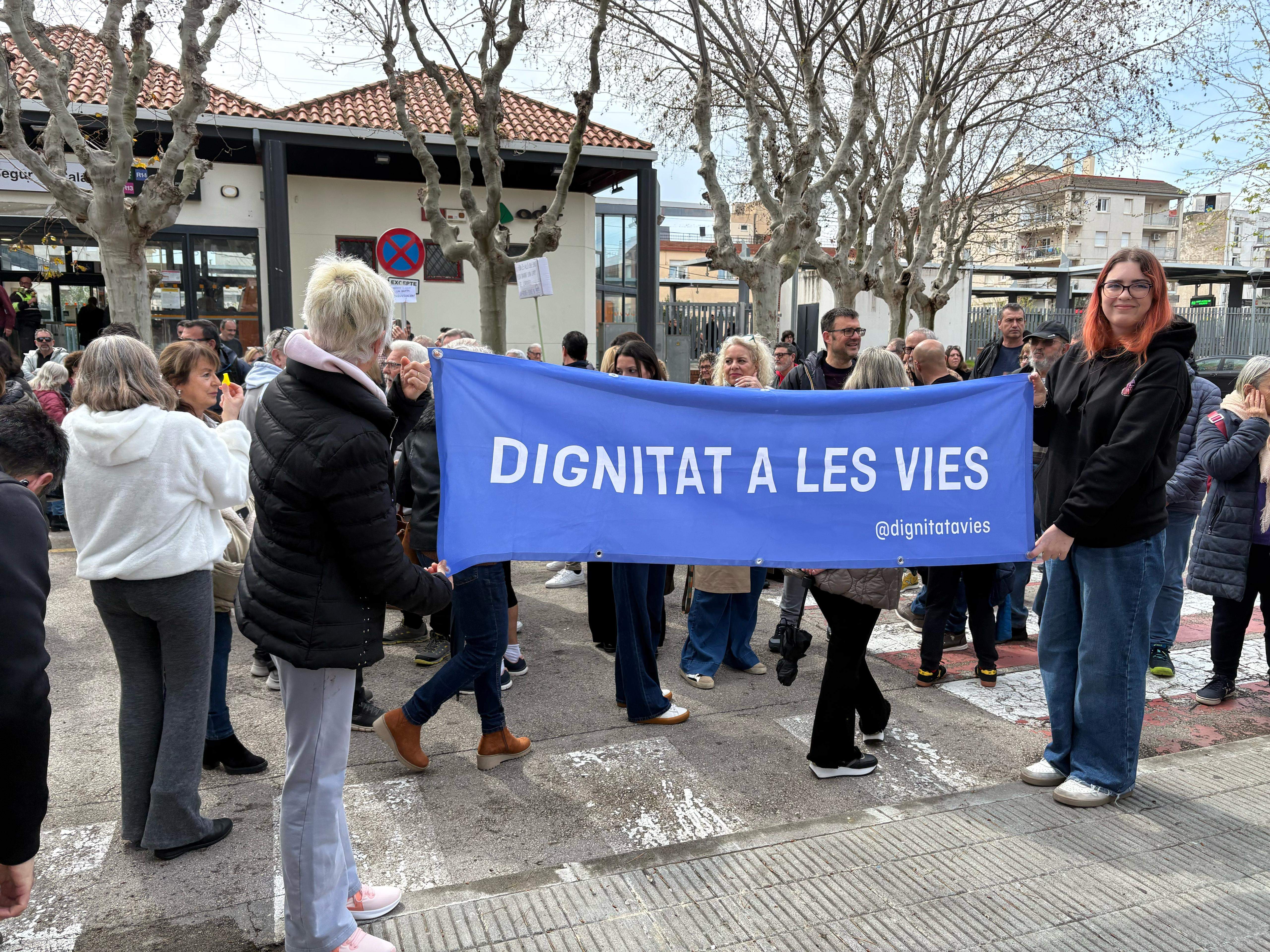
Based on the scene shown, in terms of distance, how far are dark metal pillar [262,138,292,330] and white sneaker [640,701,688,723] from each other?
52.0 feet

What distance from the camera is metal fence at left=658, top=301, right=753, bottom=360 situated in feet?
78.1

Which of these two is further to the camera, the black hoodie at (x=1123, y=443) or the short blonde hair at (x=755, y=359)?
the short blonde hair at (x=755, y=359)

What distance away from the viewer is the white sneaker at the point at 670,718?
458 cm

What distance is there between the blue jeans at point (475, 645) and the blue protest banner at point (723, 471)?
420 mm

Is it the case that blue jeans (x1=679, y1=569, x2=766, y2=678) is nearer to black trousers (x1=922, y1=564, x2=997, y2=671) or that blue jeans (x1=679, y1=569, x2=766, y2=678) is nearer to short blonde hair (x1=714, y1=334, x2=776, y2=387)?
black trousers (x1=922, y1=564, x2=997, y2=671)

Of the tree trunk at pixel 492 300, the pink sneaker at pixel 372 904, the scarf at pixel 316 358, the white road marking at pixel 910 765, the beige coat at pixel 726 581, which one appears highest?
the tree trunk at pixel 492 300

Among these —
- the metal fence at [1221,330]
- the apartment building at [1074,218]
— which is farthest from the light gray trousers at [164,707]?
the metal fence at [1221,330]

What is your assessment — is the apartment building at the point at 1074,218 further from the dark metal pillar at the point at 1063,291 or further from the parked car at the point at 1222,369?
the parked car at the point at 1222,369

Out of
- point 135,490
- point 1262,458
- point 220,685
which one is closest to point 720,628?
point 220,685

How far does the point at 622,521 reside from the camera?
12.0ft

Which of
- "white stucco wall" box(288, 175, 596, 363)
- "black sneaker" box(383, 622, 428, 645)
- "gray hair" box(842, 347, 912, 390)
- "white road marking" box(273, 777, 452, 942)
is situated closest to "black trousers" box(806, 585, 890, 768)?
"gray hair" box(842, 347, 912, 390)

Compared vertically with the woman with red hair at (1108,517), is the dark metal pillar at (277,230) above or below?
above

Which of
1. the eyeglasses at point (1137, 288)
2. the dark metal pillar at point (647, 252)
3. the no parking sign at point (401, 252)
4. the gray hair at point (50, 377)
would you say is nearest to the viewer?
the eyeglasses at point (1137, 288)

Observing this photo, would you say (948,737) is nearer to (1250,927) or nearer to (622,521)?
(1250,927)
